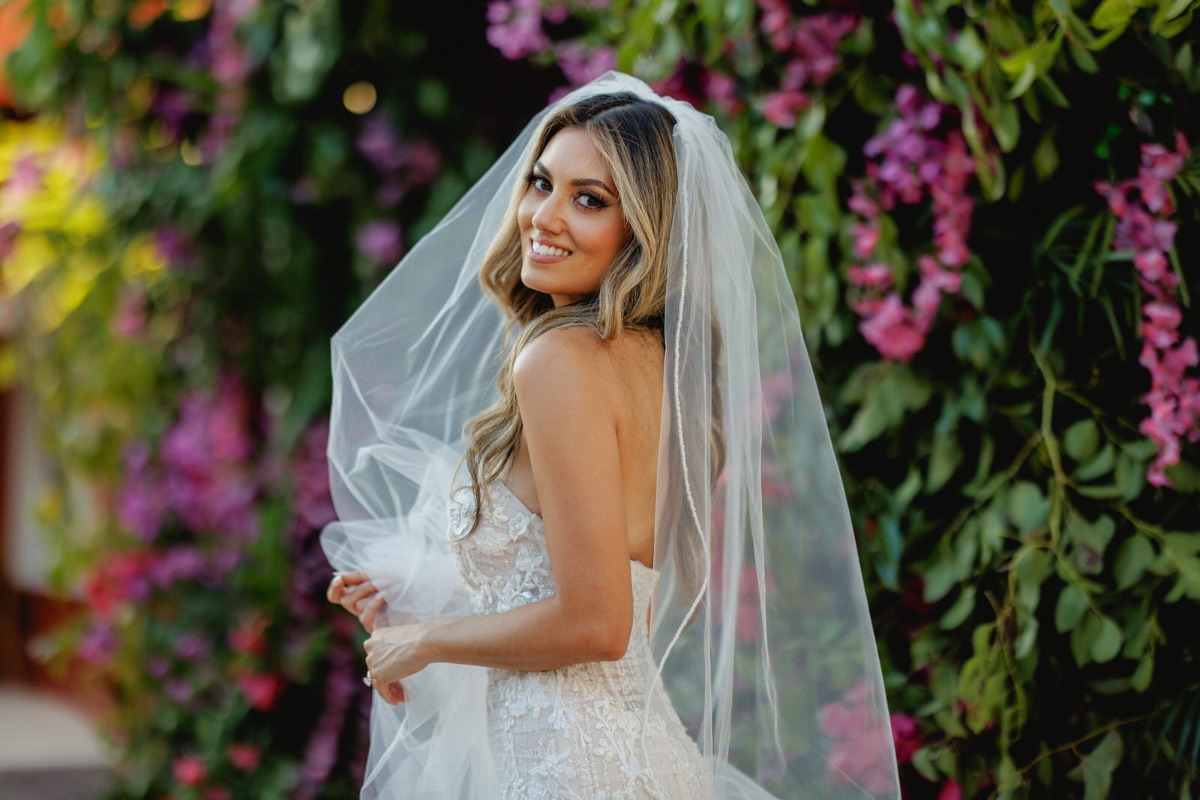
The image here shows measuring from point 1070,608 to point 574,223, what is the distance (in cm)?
109

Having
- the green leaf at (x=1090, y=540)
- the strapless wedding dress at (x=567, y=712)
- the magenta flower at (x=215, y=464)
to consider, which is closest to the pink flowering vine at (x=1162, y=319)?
the green leaf at (x=1090, y=540)

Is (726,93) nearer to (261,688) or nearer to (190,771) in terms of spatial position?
(261,688)

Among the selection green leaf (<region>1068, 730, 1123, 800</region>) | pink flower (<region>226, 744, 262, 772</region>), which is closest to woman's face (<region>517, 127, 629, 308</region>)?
green leaf (<region>1068, 730, 1123, 800</region>)

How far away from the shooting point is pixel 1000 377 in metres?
2.20

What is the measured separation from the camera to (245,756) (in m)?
3.70

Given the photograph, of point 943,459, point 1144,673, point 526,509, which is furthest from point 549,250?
point 1144,673

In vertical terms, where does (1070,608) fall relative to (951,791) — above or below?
above

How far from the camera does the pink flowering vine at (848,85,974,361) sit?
7.23 feet

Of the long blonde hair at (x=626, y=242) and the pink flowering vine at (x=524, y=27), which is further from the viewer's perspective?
the pink flowering vine at (x=524, y=27)

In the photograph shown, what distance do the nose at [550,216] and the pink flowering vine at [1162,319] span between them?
96 centimetres

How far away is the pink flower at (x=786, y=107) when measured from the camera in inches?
93.0

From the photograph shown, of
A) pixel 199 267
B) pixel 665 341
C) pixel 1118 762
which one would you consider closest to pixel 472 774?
pixel 665 341

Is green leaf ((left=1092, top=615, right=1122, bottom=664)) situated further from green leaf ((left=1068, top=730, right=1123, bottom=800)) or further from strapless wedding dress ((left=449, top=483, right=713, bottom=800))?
strapless wedding dress ((left=449, top=483, right=713, bottom=800))

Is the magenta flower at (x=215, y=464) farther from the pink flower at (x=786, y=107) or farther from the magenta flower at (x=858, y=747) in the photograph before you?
the magenta flower at (x=858, y=747)
